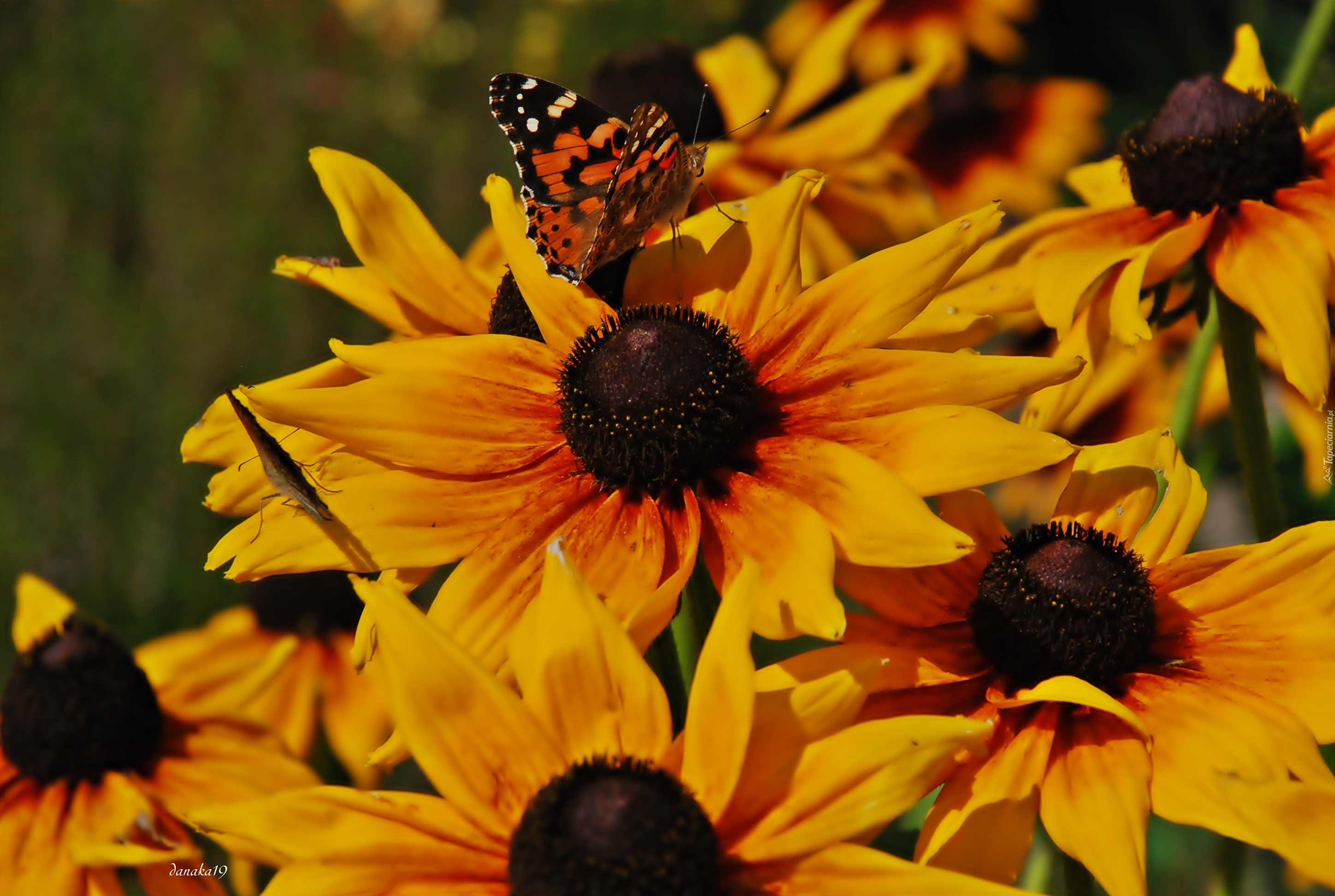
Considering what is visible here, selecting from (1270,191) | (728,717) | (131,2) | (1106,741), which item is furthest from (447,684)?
(131,2)

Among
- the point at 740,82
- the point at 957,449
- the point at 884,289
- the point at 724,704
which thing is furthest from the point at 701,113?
the point at 724,704

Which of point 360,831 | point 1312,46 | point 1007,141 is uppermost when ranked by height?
point 360,831

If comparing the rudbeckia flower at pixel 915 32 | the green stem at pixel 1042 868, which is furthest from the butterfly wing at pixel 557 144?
the rudbeckia flower at pixel 915 32

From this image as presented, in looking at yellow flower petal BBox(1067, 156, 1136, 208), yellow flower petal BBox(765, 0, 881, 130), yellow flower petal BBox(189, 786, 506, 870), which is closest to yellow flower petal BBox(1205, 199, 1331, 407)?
yellow flower petal BBox(1067, 156, 1136, 208)

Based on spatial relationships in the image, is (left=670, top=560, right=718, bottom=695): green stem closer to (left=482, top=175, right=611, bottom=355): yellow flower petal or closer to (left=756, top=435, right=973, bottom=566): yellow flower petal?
(left=756, top=435, right=973, bottom=566): yellow flower petal

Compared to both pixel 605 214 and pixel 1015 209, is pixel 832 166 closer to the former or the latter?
pixel 605 214

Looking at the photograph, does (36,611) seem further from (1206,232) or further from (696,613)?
(1206,232)
